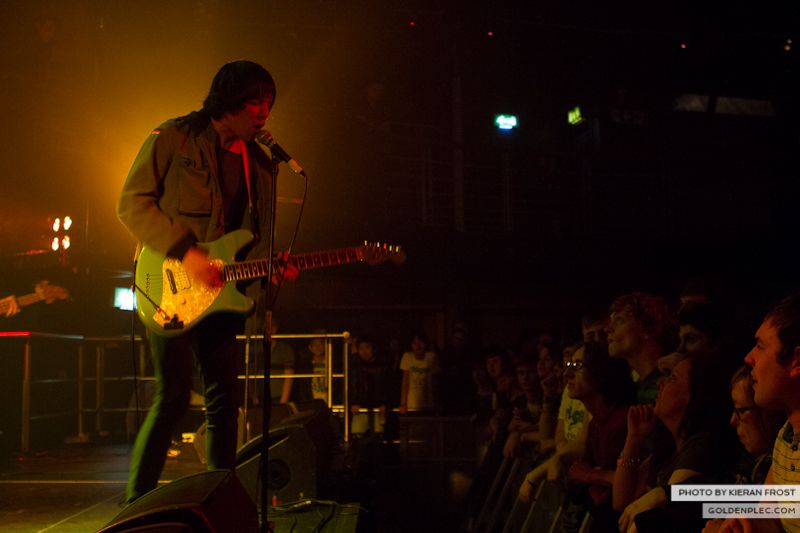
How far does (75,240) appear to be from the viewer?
7.80 meters

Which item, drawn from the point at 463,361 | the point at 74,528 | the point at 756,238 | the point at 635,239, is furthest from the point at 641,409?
the point at 756,238

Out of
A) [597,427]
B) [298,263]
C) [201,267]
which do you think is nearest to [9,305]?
[298,263]

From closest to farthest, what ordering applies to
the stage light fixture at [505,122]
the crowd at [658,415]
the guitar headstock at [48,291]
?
the crowd at [658,415], the guitar headstock at [48,291], the stage light fixture at [505,122]

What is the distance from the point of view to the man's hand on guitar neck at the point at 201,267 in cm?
277

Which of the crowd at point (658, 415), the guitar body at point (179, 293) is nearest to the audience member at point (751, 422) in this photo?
the crowd at point (658, 415)

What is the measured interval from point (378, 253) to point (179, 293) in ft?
4.51

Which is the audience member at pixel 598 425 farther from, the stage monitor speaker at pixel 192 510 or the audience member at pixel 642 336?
the stage monitor speaker at pixel 192 510

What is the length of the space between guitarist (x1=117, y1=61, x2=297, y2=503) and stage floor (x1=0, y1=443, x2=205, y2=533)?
0.70 metres

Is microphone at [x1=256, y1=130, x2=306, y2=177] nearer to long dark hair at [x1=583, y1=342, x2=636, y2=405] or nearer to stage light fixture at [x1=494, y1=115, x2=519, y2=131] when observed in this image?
long dark hair at [x1=583, y1=342, x2=636, y2=405]

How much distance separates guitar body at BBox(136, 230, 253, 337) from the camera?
2.81m

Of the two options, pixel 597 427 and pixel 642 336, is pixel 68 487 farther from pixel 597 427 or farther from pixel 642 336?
pixel 642 336

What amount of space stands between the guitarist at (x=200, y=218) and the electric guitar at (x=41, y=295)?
5.84 metres

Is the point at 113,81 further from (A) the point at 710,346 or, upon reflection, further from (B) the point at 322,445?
(A) the point at 710,346

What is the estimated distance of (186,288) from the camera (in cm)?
286
